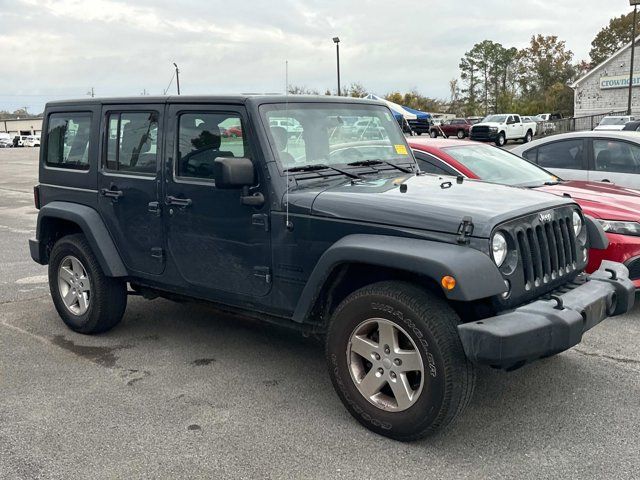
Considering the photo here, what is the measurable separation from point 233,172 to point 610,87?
5574cm

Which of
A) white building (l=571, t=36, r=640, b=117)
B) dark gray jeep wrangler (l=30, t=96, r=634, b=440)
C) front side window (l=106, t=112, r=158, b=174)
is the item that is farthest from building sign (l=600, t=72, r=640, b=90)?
front side window (l=106, t=112, r=158, b=174)

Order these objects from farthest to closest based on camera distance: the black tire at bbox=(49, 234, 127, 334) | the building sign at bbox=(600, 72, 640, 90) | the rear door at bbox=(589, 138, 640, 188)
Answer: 1. the building sign at bbox=(600, 72, 640, 90)
2. the rear door at bbox=(589, 138, 640, 188)
3. the black tire at bbox=(49, 234, 127, 334)

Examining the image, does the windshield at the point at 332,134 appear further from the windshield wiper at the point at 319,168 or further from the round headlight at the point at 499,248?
the round headlight at the point at 499,248

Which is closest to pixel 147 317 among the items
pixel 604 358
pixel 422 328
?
pixel 422 328

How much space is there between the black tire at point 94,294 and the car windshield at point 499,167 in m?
3.66

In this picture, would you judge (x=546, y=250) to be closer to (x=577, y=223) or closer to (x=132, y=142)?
(x=577, y=223)

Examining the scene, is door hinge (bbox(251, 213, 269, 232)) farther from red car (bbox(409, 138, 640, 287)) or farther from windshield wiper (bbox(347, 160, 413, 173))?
red car (bbox(409, 138, 640, 287))

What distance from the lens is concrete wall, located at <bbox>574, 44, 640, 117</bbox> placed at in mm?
51094

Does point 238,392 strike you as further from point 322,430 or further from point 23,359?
point 23,359

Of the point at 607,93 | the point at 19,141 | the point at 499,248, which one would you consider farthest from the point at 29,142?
the point at 499,248

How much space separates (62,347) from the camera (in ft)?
16.8

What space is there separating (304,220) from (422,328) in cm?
99

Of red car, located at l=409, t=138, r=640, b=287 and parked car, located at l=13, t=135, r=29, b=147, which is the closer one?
red car, located at l=409, t=138, r=640, b=287

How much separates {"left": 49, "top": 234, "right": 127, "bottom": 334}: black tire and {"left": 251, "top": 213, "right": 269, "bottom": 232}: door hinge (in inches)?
67.9
